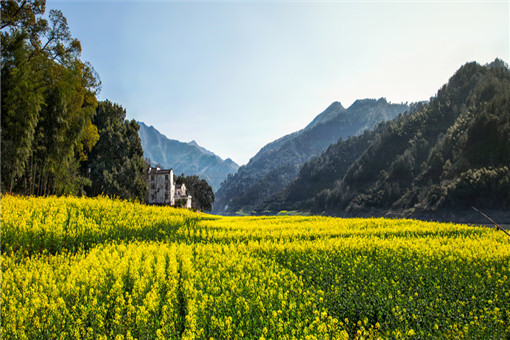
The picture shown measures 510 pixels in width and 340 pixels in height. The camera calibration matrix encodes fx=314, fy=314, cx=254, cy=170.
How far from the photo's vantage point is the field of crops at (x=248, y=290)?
525cm

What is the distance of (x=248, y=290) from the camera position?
659 cm

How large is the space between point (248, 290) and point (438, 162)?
368 ft

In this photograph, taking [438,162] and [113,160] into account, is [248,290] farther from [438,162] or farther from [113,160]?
[438,162]

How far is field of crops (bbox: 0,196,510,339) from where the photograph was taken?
17.2ft

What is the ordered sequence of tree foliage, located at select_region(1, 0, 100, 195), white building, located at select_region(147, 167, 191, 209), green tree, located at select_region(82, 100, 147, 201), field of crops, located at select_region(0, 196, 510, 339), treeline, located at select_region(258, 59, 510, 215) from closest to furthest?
1. field of crops, located at select_region(0, 196, 510, 339)
2. tree foliage, located at select_region(1, 0, 100, 195)
3. green tree, located at select_region(82, 100, 147, 201)
4. white building, located at select_region(147, 167, 191, 209)
5. treeline, located at select_region(258, 59, 510, 215)

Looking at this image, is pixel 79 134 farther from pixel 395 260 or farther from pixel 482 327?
pixel 482 327

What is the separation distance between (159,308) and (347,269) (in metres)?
5.46

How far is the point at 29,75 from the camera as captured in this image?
2031cm

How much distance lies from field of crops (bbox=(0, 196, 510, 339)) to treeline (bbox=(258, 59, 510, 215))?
78.0 m

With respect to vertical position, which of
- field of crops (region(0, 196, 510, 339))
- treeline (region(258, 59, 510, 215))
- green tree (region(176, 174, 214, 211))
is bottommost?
field of crops (region(0, 196, 510, 339))

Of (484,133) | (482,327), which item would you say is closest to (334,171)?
(484,133)

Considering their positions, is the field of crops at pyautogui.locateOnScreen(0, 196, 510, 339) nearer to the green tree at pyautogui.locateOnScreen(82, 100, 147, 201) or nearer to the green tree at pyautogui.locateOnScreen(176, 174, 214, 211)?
the green tree at pyautogui.locateOnScreen(82, 100, 147, 201)

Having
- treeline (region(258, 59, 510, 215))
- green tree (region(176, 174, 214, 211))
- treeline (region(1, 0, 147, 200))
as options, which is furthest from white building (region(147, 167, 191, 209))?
treeline (region(258, 59, 510, 215))

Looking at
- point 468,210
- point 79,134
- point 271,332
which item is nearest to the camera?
point 271,332
